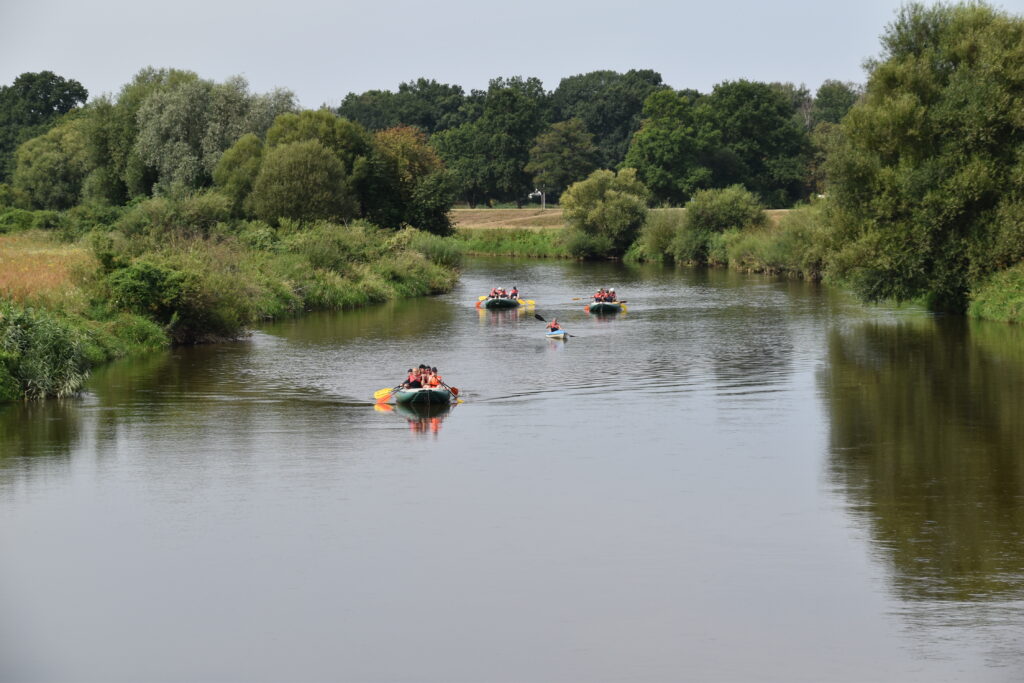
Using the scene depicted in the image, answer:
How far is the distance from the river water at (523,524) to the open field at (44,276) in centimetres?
324

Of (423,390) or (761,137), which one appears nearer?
(423,390)

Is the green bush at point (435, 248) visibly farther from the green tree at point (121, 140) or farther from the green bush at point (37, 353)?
the green bush at point (37, 353)

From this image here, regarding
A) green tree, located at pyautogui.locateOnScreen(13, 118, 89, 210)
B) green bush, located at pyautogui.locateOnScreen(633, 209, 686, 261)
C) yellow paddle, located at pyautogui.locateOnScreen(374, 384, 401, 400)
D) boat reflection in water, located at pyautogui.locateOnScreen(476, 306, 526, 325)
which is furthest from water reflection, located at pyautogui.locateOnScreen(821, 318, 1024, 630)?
green tree, located at pyautogui.locateOnScreen(13, 118, 89, 210)

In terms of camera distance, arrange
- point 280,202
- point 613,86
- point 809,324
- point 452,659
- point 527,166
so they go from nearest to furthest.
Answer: point 452,659, point 809,324, point 280,202, point 527,166, point 613,86

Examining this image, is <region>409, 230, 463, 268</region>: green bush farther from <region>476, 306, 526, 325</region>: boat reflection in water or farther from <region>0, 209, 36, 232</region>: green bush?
<region>0, 209, 36, 232</region>: green bush

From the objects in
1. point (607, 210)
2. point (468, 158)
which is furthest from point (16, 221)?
point (468, 158)

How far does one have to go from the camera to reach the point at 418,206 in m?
86.9

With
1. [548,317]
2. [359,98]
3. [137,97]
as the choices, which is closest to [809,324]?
[548,317]

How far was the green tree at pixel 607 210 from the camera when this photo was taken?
362 ft

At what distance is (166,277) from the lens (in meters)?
44.3

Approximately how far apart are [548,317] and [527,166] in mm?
88920

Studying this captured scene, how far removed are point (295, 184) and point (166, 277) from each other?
3188 centimetres

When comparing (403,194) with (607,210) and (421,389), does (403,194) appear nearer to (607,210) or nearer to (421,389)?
(607,210)

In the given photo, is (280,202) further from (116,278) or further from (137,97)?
(116,278)
